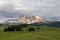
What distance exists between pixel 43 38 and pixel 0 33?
673cm

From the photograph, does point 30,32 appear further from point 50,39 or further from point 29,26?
point 50,39

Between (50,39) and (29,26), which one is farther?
(29,26)

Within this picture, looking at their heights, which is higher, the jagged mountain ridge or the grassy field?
the jagged mountain ridge

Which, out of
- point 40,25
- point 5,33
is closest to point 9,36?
point 5,33

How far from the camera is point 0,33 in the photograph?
23.7 meters

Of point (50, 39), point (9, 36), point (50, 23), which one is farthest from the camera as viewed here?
point (9, 36)

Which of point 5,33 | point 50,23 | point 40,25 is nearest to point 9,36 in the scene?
point 5,33

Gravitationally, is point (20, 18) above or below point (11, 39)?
above

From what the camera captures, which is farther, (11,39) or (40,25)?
(40,25)

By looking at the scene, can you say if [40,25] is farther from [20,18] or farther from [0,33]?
[0,33]

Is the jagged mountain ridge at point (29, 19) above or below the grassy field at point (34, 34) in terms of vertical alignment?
above

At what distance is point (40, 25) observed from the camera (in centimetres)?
2295

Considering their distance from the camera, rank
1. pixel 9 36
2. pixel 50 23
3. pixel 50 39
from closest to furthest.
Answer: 1. pixel 50 39
2. pixel 50 23
3. pixel 9 36

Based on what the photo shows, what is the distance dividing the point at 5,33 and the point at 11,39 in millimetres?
3169
